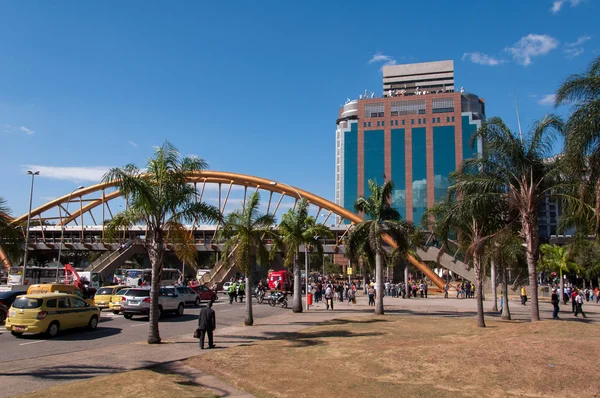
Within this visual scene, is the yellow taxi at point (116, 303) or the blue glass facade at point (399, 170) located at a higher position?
the blue glass facade at point (399, 170)

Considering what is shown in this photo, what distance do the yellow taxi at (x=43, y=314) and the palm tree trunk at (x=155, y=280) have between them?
432cm

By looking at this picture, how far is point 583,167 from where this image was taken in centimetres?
1662

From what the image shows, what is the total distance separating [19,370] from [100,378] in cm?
251

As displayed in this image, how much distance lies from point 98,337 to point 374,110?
393 feet

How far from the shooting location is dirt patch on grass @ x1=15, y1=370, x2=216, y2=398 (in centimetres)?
971

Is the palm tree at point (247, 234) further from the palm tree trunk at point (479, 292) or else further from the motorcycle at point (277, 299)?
the motorcycle at point (277, 299)

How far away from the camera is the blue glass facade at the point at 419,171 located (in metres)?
123

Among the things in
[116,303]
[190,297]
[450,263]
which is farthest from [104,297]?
[450,263]

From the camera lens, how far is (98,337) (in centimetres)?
1859

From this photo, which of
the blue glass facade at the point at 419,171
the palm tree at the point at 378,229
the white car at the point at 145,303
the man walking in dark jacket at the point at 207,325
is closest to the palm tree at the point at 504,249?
the palm tree at the point at 378,229

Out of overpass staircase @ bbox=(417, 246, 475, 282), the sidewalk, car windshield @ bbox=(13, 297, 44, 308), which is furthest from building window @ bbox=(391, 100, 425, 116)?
car windshield @ bbox=(13, 297, 44, 308)

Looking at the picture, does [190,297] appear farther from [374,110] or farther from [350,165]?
[374,110]

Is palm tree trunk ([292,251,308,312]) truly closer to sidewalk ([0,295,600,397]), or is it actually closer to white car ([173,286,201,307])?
white car ([173,286,201,307])

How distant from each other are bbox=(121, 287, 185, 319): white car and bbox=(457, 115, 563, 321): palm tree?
16.5 meters
